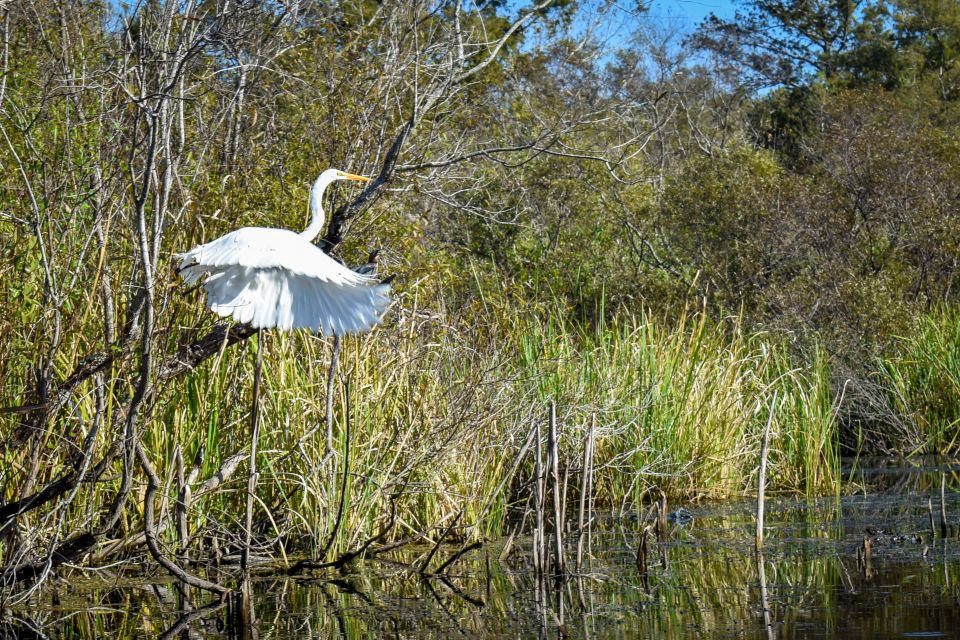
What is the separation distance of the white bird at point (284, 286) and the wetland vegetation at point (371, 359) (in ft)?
0.65

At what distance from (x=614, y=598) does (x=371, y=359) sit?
Answer: 6.77ft

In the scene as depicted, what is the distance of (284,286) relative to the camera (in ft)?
15.7

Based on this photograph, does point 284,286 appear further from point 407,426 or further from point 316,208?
point 407,426

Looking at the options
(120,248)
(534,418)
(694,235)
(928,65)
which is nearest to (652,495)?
(534,418)

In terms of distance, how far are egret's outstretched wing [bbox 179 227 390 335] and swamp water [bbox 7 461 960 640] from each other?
124 cm

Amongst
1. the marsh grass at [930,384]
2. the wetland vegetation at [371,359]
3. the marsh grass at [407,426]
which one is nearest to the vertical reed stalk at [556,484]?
the wetland vegetation at [371,359]

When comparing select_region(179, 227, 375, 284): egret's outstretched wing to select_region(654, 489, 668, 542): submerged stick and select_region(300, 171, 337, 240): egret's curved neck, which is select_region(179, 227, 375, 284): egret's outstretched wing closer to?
select_region(300, 171, 337, 240): egret's curved neck

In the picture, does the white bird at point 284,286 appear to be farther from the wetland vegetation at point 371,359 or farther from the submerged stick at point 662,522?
the submerged stick at point 662,522

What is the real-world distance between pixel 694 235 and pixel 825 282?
1.86 m

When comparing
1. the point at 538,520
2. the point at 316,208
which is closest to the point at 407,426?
the point at 316,208

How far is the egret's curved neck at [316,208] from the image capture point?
17.4 ft

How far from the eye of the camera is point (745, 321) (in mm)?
12203

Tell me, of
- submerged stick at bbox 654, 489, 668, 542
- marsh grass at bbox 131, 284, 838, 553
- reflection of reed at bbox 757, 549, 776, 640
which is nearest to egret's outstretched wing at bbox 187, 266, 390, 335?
marsh grass at bbox 131, 284, 838, 553

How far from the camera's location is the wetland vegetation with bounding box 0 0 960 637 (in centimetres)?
493
